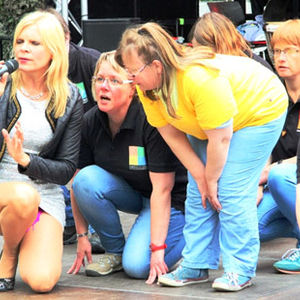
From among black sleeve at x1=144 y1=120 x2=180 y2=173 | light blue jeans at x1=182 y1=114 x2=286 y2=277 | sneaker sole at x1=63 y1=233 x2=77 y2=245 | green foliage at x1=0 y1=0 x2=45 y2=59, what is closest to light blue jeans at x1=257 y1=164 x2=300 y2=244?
light blue jeans at x1=182 y1=114 x2=286 y2=277

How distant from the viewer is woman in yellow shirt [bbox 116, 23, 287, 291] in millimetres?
3307

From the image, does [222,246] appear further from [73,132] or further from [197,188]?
[73,132]

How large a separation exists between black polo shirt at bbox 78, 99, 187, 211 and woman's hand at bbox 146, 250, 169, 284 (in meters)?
0.36

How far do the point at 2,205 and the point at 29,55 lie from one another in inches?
28.8

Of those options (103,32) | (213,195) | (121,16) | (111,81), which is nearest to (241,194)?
(213,195)

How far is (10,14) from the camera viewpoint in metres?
10.0

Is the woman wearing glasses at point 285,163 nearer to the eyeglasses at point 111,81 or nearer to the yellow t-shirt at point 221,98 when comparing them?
the yellow t-shirt at point 221,98

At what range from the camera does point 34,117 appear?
12.4 feet

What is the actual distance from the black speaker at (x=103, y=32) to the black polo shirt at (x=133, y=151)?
345cm

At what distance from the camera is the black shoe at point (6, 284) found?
366cm

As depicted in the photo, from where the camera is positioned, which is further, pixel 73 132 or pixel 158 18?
pixel 158 18

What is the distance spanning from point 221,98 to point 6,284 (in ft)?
4.35

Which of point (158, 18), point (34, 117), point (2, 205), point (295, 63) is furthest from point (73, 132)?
point (158, 18)

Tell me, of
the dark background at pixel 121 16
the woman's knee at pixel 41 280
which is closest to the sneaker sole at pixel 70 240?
the woman's knee at pixel 41 280
